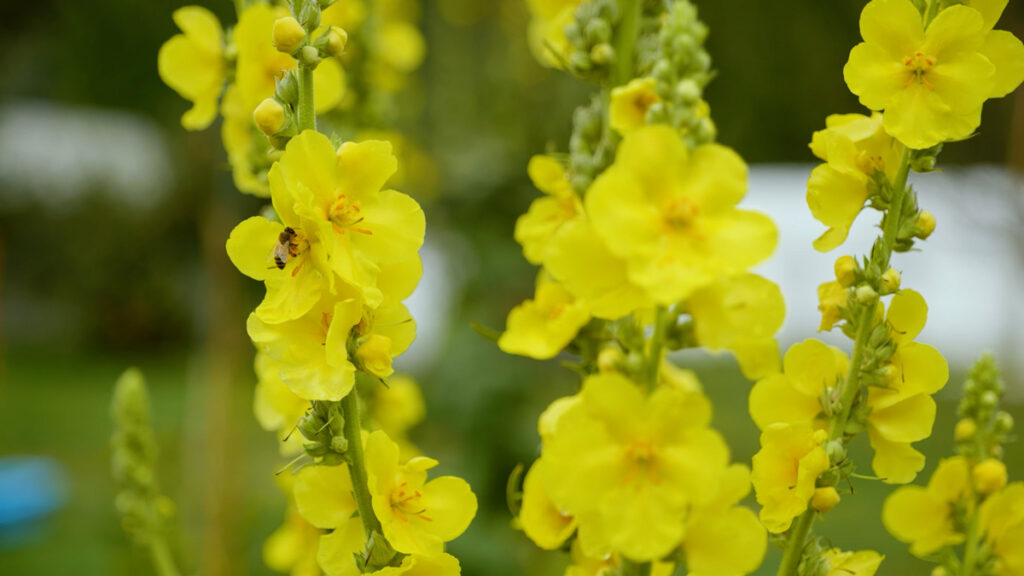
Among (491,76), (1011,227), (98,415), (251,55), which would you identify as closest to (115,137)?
(98,415)

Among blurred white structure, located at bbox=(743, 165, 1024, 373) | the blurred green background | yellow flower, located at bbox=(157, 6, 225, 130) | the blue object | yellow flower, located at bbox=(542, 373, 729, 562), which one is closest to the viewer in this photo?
yellow flower, located at bbox=(542, 373, 729, 562)

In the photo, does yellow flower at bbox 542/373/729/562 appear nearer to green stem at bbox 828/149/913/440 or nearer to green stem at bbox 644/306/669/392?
green stem at bbox 644/306/669/392

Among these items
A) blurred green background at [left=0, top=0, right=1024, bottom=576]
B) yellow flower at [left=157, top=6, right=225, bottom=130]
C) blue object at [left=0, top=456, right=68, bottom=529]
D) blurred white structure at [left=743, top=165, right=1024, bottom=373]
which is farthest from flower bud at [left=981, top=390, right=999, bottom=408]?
blue object at [left=0, top=456, right=68, bottom=529]

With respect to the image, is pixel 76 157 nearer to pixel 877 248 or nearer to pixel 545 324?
pixel 545 324

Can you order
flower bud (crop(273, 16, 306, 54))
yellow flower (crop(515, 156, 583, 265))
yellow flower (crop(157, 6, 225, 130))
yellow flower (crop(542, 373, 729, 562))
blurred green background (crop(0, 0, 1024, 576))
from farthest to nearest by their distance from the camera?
blurred green background (crop(0, 0, 1024, 576)), yellow flower (crop(157, 6, 225, 130)), yellow flower (crop(515, 156, 583, 265)), flower bud (crop(273, 16, 306, 54)), yellow flower (crop(542, 373, 729, 562))

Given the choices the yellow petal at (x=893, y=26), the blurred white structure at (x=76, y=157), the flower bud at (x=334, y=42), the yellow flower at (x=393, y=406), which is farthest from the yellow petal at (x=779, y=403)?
the blurred white structure at (x=76, y=157)

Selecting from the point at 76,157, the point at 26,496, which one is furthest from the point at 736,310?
the point at 76,157

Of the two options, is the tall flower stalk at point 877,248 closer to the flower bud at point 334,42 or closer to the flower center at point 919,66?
the flower center at point 919,66

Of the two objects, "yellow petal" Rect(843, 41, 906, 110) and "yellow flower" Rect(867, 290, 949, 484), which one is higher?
"yellow petal" Rect(843, 41, 906, 110)
